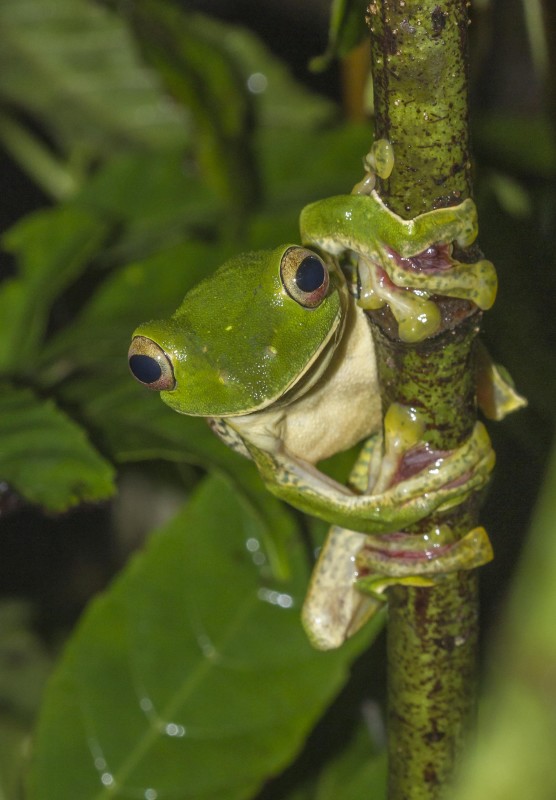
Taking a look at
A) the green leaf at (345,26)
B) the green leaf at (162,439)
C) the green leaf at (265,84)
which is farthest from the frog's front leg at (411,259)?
the green leaf at (265,84)

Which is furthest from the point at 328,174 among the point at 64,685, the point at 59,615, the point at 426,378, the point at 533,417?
the point at 59,615

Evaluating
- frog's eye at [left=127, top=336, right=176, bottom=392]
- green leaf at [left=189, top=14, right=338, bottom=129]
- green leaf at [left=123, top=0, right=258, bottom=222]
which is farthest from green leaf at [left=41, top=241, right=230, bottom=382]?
frog's eye at [left=127, top=336, right=176, bottom=392]

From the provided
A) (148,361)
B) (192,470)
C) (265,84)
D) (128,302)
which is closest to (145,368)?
(148,361)

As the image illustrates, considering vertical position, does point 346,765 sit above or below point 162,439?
below

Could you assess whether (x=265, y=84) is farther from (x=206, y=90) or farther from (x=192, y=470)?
(x=192, y=470)

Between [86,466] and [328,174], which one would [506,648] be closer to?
[86,466]

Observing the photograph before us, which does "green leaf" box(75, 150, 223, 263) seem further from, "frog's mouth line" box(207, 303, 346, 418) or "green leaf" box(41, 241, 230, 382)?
"frog's mouth line" box(207, 303, 346, 418)
